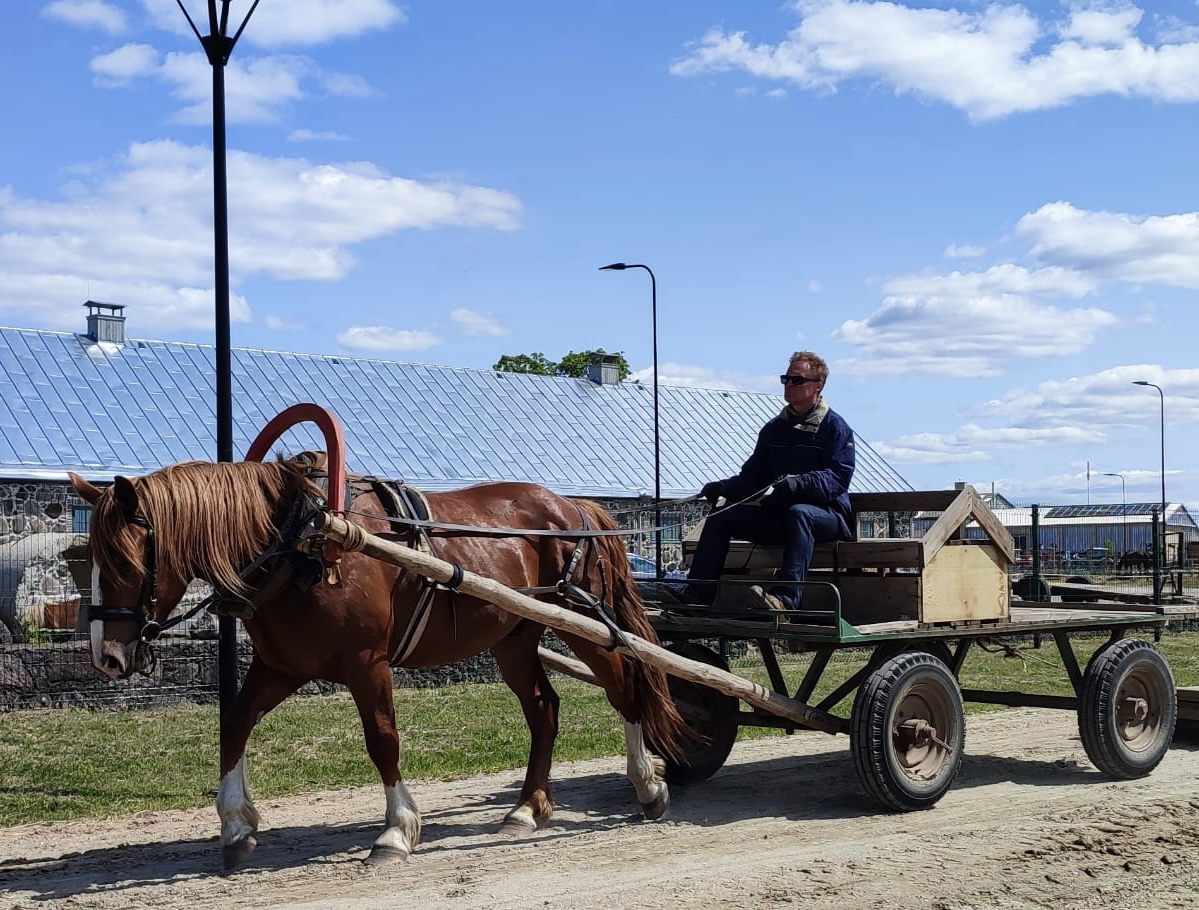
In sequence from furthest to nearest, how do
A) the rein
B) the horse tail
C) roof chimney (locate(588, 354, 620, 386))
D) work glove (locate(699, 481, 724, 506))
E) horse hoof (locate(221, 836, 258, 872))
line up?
1. roof chimney (locate(588, 354, 620, 386))
2. work glove (locate(699, 481, 724, 506))
3. the horse tail
4. the rein
5. horse hoof (locate(221, 836, 258, 872))

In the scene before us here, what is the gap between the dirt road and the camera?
17.5ft

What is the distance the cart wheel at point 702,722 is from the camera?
7.93m

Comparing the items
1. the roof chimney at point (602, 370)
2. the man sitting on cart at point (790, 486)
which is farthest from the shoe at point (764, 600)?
the roof chimney at point (602, 370)

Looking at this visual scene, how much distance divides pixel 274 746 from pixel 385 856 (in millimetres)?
4196

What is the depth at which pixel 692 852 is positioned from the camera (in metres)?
6.14

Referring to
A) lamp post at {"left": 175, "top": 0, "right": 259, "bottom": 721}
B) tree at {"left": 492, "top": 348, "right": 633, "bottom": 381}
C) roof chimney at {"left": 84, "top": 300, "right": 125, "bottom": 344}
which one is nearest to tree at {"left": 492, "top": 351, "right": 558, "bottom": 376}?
tree at {"left": 492, "top": 348, "right": 633, "bottom": 381}

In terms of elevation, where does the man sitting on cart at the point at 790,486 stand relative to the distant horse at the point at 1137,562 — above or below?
above

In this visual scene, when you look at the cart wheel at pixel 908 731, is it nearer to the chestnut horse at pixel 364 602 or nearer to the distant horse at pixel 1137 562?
the chestnut horse at pixel 364 602

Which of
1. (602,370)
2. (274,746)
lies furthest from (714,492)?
(602,370)

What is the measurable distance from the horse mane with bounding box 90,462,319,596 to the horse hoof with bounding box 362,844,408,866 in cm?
133

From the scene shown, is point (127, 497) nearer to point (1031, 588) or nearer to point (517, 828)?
point (517, 828)

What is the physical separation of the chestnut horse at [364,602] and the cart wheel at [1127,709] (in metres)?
2.56

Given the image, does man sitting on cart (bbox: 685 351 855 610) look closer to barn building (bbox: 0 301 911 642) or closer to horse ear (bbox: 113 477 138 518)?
horse ear (bbox: 113 477 138 518)

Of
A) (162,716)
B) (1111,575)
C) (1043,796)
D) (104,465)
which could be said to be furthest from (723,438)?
(1043,796)
